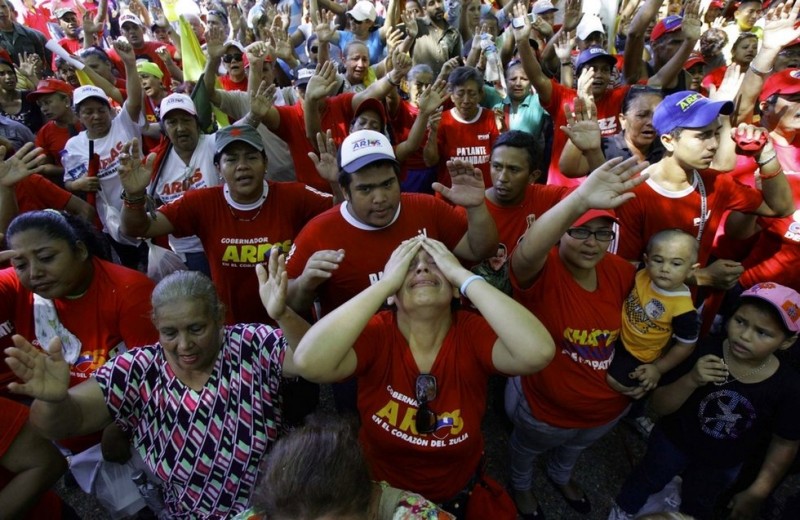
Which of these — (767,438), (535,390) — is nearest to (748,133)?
(767,438)

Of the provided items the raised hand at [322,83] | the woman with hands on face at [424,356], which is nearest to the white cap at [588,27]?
the raised hand at [322,83]

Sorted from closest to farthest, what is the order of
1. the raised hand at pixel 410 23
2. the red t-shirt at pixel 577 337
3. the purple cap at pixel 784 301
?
1. the purple cap at pixel 784 301
2. the red t-shirt at pixel 577 337
3. the raised hand at pixel 410 23

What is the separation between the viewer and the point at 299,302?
2.27 m

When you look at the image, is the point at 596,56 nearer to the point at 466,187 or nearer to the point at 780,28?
the point at 780,28

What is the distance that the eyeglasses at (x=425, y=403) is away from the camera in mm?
1779

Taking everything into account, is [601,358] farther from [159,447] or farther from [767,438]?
[159,447]

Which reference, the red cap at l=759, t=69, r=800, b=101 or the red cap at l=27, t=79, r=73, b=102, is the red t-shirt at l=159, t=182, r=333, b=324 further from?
the red cap at l=759, t=69, r=800, b=101

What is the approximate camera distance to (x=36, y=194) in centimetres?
328

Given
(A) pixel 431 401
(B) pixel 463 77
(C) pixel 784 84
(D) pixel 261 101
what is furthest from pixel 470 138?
(A) pixel 431 401

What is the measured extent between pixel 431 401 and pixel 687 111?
7.09 feet

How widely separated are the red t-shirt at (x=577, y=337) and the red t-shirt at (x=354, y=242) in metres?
0.63

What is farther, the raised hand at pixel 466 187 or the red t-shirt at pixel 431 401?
the raised hand at pixel 466 187

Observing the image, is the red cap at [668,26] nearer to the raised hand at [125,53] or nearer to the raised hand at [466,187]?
the raised hand at [466,187]

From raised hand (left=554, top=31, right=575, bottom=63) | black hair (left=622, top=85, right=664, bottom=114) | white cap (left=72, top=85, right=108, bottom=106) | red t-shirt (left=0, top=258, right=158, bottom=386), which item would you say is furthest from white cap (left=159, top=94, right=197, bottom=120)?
raised hand (left=554, top=31, right=575, bottom=63)
